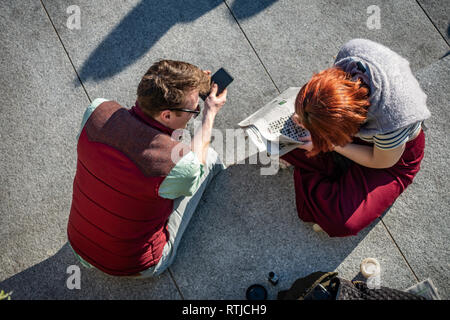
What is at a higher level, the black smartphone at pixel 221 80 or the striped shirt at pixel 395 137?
the black smartphone at pixel 221 80

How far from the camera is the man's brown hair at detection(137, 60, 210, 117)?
6.01 ft

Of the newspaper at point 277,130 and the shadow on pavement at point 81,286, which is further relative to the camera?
the shadow on pavement at point 81,286

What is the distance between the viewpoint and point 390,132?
194 cm

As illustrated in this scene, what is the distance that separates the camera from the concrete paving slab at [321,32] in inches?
118

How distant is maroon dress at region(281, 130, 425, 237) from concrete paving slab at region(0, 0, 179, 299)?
50.4 inches

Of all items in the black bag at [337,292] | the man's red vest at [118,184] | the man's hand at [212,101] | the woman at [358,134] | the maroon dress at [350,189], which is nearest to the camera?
the man's red vest at [118,184]

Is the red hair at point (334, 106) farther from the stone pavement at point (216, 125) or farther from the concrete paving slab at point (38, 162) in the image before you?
the concrete paving slab at point (38, 162)

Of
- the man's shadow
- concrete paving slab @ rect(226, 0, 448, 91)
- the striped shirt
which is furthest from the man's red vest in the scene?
concrete paving slab @ rect(226, 0, 448, 91)

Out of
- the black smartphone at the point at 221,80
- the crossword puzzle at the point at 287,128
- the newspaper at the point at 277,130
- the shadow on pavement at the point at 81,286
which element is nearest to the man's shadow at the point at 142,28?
the black smartphone at the point at 221,80

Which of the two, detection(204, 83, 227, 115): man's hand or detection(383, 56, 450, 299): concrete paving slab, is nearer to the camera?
detection(204, 83, 227, 115): man's hand

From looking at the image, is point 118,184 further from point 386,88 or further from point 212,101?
point 386,88

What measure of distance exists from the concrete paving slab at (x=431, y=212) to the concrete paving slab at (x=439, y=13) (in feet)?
1.65

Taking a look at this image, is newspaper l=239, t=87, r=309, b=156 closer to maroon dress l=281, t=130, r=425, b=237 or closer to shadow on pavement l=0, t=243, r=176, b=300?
maroon dress l=281, t=130, r=425, b=237
